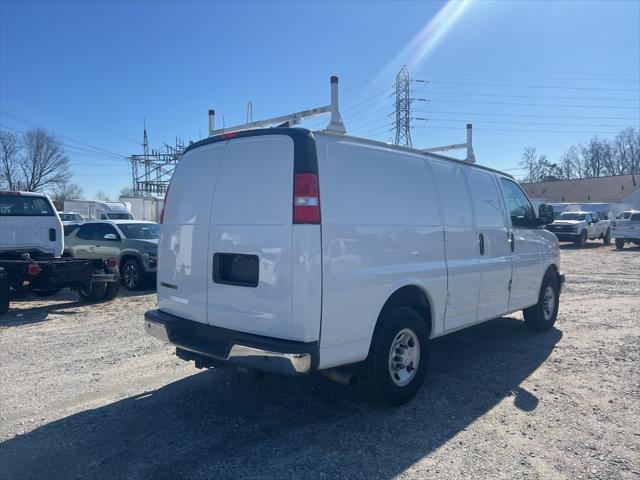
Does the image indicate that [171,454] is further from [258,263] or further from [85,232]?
[85,232]

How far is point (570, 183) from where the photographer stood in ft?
220

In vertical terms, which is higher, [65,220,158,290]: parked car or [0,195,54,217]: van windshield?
[0,195,54,217]: van windshield

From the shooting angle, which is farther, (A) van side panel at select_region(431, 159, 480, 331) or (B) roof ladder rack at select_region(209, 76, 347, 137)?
A: (A) van side panel at select_region(431, 159, 480, 331)

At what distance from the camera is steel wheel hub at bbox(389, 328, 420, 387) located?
4.22m

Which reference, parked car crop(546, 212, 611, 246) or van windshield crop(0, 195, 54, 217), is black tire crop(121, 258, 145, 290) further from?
parked car crop(546, 212, 611, 246)

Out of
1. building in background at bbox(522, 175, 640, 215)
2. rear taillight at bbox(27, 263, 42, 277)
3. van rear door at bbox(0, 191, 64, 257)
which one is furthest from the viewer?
building in background at bbox(522, 175, 640, 215)

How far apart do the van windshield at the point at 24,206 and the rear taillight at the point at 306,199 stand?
7.85 meters

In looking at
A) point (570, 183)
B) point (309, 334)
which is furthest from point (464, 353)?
point (570, 183)

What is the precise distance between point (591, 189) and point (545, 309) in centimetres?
6490

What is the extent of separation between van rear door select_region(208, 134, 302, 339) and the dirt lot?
90 centimetres

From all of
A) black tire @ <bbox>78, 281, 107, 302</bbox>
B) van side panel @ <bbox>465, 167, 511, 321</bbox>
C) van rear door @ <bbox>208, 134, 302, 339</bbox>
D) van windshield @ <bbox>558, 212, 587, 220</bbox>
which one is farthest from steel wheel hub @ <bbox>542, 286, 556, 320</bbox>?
van windshield @ <bbox>558, 212, 587, 220</bbox>

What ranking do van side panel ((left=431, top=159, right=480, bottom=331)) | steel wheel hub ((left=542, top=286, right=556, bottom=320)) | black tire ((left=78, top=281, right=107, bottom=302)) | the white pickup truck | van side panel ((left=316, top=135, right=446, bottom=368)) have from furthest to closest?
the white pickup truck → black tire ((left=78, top=281, right=107, bottom=302)) → steel wheel hub ((left=542, top=286, right=556, bottom=320)) → van side panel ((left=431, top=159, right=480, bottom=331)) → van side panel ((left=316, top=135, right=446, bottom=368))

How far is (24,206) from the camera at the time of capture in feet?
30.3

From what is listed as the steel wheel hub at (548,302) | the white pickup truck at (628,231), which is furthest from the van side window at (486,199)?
the white pickup truck at (628,231)
